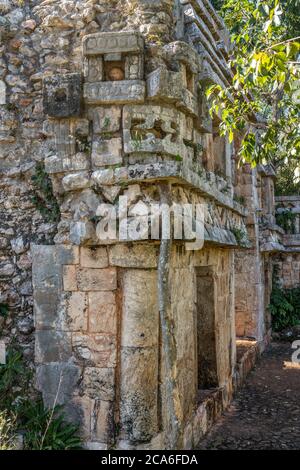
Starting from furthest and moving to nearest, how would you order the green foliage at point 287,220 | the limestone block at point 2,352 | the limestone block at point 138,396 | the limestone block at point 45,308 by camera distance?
the green foliage at point 287,220 < the limestone block at point 2,352 < the limestone block at point 45,308 < the limestone block at point 138,396

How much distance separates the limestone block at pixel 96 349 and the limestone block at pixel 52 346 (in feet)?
0.28

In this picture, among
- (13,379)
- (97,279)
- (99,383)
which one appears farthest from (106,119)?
(13,379)

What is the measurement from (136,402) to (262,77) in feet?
9.85

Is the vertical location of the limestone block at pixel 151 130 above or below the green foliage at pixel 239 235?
above

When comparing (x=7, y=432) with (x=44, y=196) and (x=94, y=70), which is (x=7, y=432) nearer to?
(x=44, y=196)

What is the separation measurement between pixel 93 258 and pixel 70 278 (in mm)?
290

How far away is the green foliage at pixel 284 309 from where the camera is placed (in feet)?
38.4

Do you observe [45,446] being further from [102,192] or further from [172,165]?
[172,165]

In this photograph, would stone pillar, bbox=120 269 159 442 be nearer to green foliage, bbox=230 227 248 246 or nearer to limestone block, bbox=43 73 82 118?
limestone block, bbox=43 73 82 118

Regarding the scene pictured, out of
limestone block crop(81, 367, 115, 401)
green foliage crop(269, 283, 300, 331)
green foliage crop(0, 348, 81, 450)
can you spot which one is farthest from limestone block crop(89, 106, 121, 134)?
green foliage crop(269, 283, 300, 331)

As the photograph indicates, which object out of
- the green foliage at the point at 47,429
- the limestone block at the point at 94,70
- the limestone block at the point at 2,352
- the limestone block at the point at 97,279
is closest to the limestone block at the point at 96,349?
the limestone block at the point at 97,279

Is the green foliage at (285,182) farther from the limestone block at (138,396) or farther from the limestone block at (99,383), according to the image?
the limestone block at (99,383)

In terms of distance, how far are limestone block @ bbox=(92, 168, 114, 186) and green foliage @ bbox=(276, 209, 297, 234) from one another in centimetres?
915
